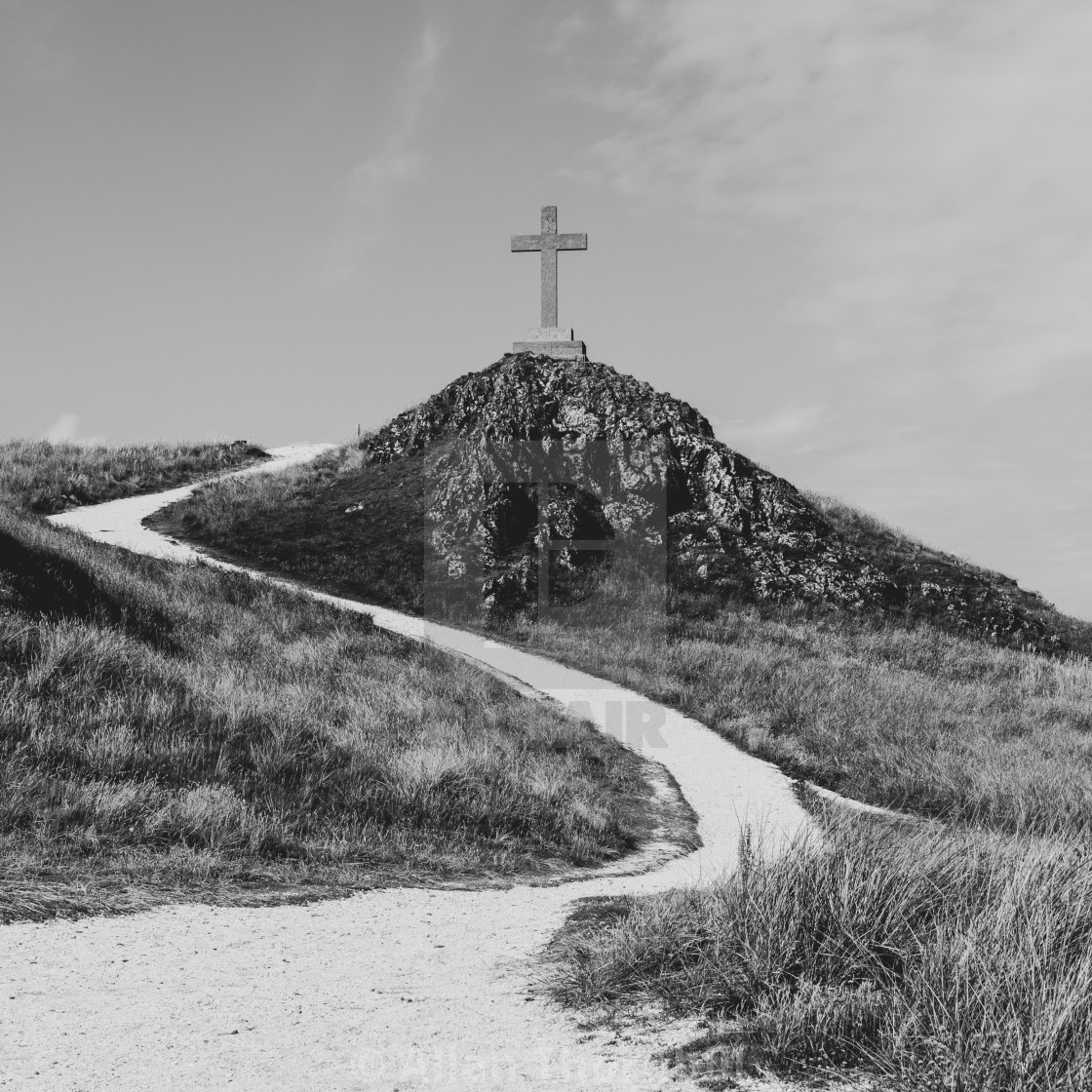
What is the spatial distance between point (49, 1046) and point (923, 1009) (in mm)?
3946

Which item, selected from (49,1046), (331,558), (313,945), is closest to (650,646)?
(331,558)

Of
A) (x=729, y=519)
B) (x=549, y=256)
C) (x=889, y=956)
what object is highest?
(x=549, y=256)

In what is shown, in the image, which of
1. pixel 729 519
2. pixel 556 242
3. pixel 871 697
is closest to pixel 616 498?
pixel 729 519

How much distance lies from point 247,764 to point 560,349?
88.0 feet

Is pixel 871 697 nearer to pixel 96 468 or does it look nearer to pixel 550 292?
pixel 550 292

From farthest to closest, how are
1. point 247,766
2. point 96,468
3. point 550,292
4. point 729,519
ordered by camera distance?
point 96,468 < point 550,292 < point 729,519 < point 247,766

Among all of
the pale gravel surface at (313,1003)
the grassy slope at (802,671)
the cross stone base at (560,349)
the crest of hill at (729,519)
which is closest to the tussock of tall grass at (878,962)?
the pale gravel surface at (313,1003)

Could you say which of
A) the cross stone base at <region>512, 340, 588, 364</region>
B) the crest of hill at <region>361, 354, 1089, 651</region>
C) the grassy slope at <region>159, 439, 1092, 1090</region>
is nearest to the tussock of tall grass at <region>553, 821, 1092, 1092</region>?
the grassy slope at <region>159, 439, 1092, 1090</region>

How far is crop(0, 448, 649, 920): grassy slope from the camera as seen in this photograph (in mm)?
6977

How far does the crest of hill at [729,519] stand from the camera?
26844mm

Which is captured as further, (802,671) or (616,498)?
(616,498)

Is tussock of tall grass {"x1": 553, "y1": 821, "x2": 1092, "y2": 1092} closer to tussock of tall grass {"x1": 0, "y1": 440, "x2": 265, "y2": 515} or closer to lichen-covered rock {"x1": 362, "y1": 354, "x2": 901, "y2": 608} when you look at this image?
lichen-covered rock {"x1": 362, "y1": 354, "x2": 901, "y2": 608}

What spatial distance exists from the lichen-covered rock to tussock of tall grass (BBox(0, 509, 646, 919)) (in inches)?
408

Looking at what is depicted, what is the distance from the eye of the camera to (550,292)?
1305 inches
